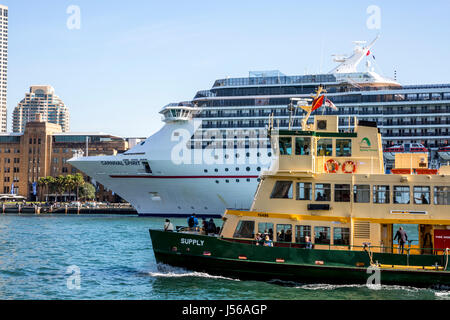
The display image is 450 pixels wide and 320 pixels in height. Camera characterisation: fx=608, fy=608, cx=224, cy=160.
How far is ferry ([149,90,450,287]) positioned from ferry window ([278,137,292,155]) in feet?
0.11

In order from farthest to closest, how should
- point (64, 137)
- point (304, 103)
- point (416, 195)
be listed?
point (64, 137), point (304, 103), point (416, 195)

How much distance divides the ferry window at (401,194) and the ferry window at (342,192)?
1.44 m

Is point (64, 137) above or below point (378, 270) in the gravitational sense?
above

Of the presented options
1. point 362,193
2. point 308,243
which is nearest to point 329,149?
point 362,193

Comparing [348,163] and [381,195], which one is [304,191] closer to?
[348,163]

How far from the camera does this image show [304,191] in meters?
19.2

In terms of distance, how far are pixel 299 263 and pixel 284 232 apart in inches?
45.0

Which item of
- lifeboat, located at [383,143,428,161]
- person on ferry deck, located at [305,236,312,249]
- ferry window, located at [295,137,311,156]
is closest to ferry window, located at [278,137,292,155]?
ferry window, located at [295,137,311,156]
